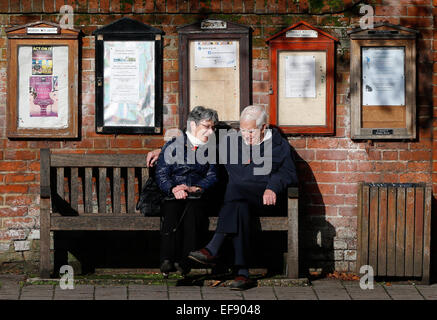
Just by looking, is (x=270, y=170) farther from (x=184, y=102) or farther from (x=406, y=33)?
(x=406, y=33)

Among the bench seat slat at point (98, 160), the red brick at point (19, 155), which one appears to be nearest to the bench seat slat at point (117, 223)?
the bench seat slat at point (98, 160)

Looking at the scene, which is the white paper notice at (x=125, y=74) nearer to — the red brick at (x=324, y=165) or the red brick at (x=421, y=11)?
the red brick at (x=324, y=165)

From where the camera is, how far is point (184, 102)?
23.4 feet

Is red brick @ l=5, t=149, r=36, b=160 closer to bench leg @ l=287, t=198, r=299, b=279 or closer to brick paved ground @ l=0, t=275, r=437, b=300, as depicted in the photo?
brick paved ground @ l=0, t=275, r=437, b=300

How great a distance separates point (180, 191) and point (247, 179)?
651mm

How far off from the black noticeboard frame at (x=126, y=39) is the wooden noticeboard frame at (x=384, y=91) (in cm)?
179

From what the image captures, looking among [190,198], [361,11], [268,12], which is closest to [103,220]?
[190,198]

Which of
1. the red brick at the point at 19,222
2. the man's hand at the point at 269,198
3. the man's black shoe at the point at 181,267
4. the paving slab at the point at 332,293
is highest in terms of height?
the man's hand at the point at 269,198

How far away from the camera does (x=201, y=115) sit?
6.81 meters

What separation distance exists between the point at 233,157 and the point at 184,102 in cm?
73

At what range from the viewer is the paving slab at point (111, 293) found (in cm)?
612

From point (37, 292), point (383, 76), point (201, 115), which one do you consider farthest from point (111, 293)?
point (383, 76)

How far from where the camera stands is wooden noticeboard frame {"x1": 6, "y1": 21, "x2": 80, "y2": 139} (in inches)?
279

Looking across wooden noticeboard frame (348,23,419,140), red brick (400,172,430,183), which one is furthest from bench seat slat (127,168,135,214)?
red brick (400,172,430,183)
